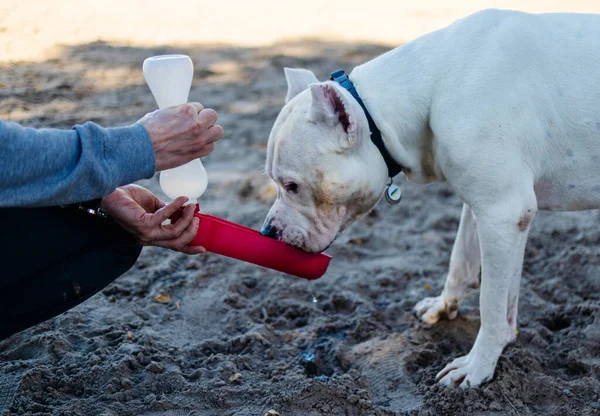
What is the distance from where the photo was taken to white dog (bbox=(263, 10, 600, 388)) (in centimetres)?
278

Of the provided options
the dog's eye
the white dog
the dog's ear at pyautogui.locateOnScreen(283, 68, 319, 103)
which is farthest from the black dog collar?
the dog's eye

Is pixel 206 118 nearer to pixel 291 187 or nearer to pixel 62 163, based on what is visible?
pixel 62 163

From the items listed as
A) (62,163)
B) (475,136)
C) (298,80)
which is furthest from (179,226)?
(475,136)

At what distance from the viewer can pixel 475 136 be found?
274 centimetres

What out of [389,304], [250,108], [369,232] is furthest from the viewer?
[250,108]

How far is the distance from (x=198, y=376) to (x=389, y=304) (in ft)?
3.89

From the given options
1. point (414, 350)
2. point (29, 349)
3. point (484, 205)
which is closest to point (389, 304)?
point (414, 350)

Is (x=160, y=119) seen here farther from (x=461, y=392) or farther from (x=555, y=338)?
(x=555, y=338)

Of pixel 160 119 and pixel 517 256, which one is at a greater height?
pixel 160 119

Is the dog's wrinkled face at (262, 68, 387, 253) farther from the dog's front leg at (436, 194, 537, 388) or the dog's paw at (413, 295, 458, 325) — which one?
the dog's paw at (413, 295, 458, 325)

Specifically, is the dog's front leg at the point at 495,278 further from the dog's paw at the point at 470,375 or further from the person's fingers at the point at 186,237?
the person's fingers at the point at 186,237

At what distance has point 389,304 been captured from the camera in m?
3.71

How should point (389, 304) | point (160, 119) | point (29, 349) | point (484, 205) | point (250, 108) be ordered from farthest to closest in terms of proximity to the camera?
point (250, 108) < point (389, 304) < point (29, 349) < point (484, 205) < point (160, 119)

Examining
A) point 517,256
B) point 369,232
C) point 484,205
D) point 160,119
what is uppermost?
point 160,119
